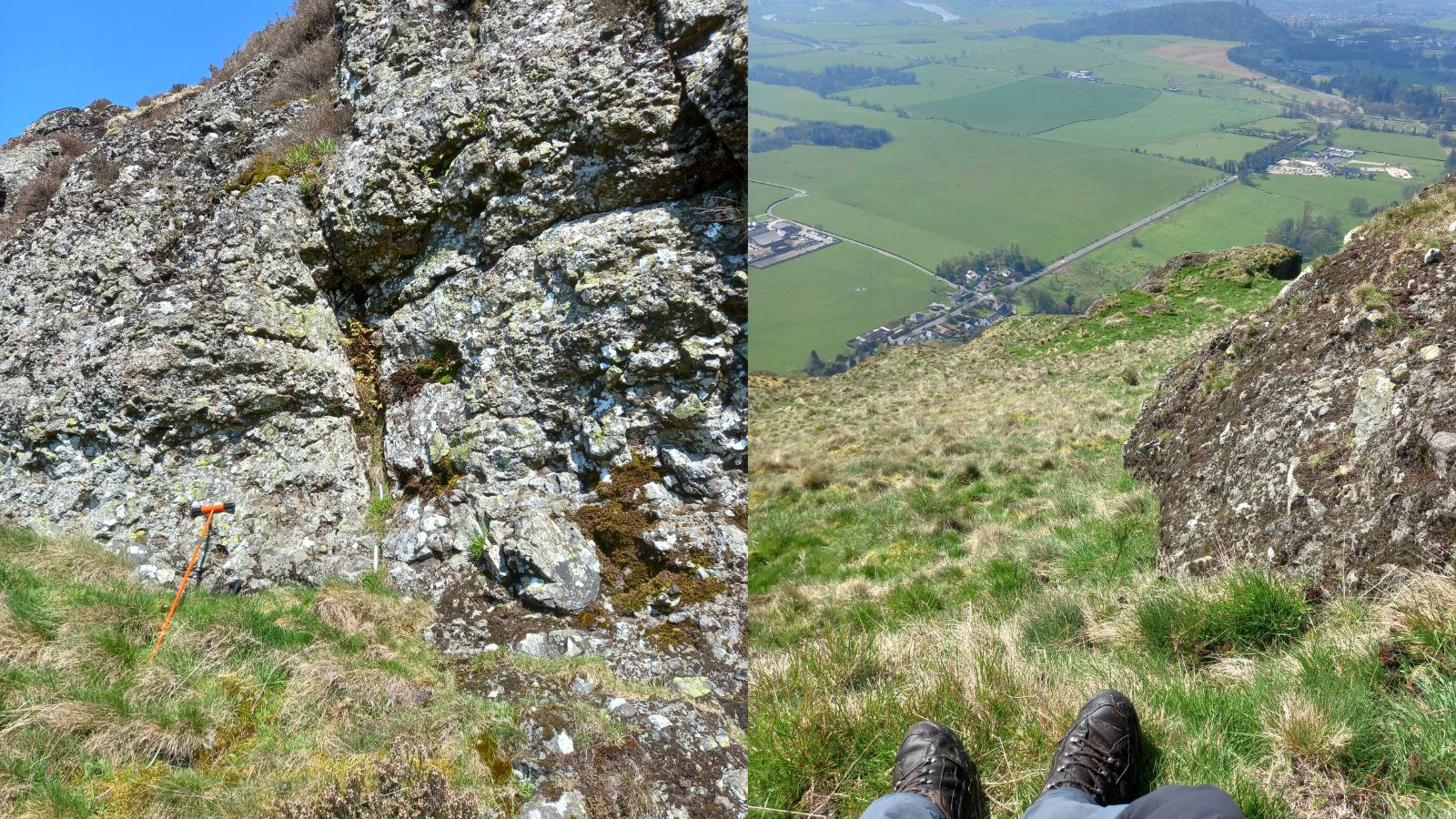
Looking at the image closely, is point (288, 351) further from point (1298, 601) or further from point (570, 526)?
point (1298, 601)

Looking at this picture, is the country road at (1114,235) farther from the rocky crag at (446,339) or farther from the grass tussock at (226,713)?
the grass tussock at (226,713)

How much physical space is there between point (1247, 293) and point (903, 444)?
5.38 metres

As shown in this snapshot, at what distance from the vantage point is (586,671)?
213 inches

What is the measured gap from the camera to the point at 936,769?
231 cm

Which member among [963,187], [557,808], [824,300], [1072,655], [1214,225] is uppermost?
[963,187]

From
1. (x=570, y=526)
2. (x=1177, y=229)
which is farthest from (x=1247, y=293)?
(x=570, y=526)

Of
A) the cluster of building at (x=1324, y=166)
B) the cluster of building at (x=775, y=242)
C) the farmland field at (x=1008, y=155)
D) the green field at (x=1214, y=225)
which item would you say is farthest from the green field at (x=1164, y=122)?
the cluster of building at (x=775, y=242)

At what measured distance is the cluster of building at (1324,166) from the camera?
375 cm

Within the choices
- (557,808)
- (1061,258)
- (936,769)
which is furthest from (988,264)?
(557,808)

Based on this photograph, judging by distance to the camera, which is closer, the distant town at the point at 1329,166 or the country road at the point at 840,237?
the country road at the point at 840,237

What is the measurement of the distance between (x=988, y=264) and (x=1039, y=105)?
1.68 m

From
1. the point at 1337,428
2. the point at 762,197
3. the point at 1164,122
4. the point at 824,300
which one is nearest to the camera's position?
the point at 762,197

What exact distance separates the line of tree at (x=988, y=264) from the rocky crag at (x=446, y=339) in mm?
2670

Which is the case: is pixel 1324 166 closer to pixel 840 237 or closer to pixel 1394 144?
pixel 1394 144
